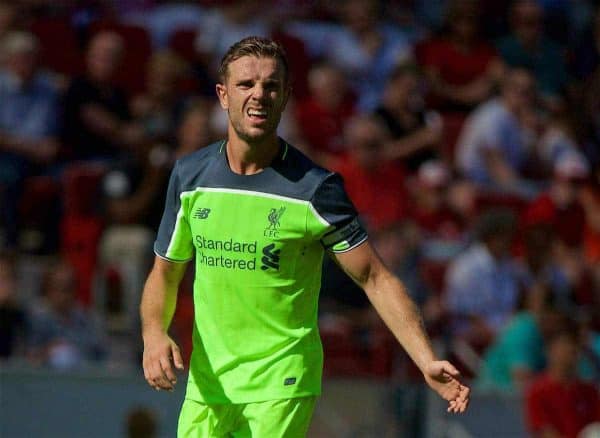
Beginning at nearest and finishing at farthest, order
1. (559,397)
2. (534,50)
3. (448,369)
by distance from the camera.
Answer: (448,369)
(559,397)
(534,50)

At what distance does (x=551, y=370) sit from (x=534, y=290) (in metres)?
1.12

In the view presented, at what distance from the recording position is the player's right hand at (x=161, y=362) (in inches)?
203

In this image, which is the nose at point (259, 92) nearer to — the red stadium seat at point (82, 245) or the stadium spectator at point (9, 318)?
the stadium spectator at point (9, 318)

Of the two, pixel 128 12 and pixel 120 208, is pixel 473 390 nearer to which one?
pixel 120 208

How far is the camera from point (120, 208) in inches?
419

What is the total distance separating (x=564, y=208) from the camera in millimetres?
12016

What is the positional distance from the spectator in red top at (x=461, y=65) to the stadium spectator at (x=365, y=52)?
0.29m

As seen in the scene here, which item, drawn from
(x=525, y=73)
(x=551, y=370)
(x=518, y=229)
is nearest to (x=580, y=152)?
(x=525, y=73)

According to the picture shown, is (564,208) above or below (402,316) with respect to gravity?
below

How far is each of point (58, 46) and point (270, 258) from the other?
25.1 feet

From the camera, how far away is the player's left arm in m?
5.12

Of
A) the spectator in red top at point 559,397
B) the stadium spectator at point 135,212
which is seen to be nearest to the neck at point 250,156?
the stadium spectator at point 135,212

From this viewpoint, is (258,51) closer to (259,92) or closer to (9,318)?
(259,92)

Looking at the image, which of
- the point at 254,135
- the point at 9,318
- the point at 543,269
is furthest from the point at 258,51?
the point at 543,269
